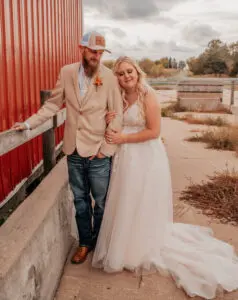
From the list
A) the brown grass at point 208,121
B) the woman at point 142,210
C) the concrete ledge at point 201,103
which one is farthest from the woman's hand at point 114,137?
the concrete ledge at point 201,103

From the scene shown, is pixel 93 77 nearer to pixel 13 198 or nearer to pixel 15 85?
pixel 15 85

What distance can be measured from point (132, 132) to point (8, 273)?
160cm

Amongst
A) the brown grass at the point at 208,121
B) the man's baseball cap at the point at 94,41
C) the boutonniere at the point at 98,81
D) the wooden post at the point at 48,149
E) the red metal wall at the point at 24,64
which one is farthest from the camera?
the brown grass at the point at 208,121

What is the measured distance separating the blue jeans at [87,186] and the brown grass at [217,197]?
163 centimetres

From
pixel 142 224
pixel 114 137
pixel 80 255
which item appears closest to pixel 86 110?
pixel 114 137

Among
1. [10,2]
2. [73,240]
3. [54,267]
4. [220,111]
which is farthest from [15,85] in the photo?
[220,111]

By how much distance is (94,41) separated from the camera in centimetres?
272

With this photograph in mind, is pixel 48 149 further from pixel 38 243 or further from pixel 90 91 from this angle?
pixel 38 243

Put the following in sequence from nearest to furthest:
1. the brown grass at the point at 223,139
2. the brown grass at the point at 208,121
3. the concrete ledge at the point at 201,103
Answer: the brown grass at the point at 223,139
the brown grass at the point at 208,121
the concrete ledge at the point at 201,103

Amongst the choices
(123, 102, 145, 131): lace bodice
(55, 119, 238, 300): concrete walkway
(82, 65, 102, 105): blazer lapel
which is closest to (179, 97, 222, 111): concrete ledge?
(55, 119, 238, 300): concrete walkway

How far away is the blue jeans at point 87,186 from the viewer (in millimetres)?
3037

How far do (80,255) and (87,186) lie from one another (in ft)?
1.95

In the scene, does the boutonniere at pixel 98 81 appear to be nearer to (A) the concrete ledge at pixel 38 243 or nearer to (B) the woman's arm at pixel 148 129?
(B) the woman's arm at pixel 148 129

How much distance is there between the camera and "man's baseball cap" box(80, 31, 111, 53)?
2715mm
